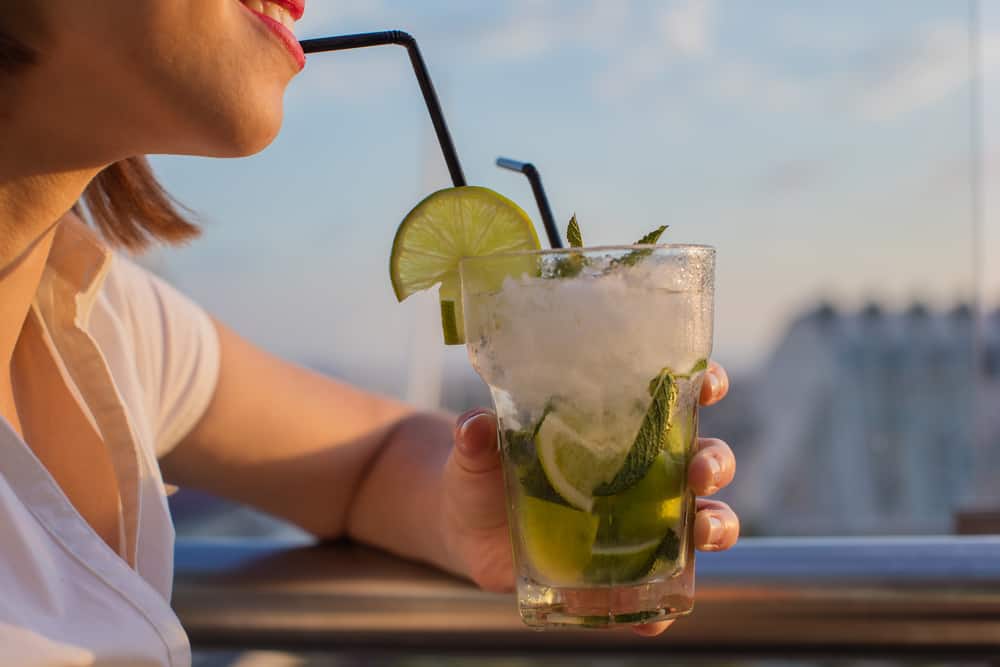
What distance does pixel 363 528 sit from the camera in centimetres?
160

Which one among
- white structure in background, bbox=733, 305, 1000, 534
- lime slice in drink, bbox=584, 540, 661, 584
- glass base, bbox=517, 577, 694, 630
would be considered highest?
lime slice in drink, bbox=584, 540, 661, 584

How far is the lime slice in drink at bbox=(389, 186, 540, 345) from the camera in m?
1.11

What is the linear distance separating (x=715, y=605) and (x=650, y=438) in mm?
291

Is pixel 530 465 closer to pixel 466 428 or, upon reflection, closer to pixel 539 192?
pixel 466 428

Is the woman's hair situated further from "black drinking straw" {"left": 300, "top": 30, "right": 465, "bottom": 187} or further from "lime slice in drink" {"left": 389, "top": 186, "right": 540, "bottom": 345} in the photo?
"lime slice in drink" {"left": 389, "top": 186, "right": 540, "bottom": 345}

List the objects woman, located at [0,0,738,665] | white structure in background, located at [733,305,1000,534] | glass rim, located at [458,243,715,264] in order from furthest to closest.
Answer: white structure in background, located at [733,305,1000,534], woman, located at [0,0,738,665], glass rim, located at [458,243,715,264]

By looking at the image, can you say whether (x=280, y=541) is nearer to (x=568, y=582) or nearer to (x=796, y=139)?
(x=568, y=582)

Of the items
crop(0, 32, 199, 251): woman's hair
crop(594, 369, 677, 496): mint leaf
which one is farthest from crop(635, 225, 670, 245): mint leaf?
crop(0, 32, 199, 251): woman's hair

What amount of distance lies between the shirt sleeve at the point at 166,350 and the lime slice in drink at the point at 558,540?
2.44ft

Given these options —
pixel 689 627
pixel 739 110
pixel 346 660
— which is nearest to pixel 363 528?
pixel 346 660

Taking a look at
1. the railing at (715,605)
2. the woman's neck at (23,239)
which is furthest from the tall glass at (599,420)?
the woman's neck at (23,239)

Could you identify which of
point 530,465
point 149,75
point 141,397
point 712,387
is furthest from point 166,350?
point 712,387

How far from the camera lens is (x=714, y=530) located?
1094 mm

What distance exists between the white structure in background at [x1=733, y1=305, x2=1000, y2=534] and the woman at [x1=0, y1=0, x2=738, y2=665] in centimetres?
898
